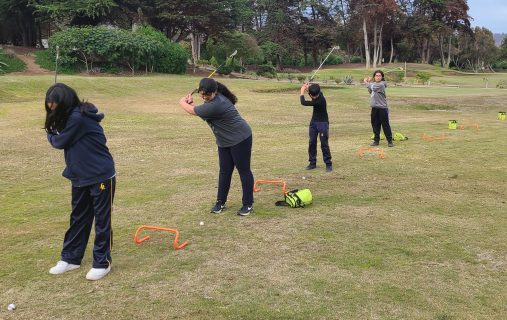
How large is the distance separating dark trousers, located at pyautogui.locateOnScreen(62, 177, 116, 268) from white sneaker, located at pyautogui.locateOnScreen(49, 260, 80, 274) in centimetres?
4

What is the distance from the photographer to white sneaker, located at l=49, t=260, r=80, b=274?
5148 millimetres

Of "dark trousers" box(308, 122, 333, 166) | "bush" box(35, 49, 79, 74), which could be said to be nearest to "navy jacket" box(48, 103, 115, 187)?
"dark trousers" box(308, 122, 333, 166)

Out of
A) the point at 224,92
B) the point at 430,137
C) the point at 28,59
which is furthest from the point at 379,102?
the point at 28,59

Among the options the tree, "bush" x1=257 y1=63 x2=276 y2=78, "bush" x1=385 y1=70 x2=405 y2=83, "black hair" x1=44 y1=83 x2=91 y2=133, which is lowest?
"black hair" x1=44 y1=83 x2=91 y2=133

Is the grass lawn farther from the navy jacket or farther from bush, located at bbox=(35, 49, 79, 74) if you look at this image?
bush, located at bbox=(35, 49, 79, 74)

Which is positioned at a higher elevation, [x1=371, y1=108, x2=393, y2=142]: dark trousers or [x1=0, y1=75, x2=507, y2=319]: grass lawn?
[x1=371, y1=108, x2=393, y2=142]: dark trousers

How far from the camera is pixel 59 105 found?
4.63 m

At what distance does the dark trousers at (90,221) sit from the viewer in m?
5.00

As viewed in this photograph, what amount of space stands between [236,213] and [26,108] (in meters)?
16.9

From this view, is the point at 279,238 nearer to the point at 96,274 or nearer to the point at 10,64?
the point at 96,274

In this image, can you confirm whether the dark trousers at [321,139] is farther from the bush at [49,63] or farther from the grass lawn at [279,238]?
the bush at [49,63]

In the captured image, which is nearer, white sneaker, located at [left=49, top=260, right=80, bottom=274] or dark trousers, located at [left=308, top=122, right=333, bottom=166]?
white sneaker, located at [left=49, top=260, right=80, bottom=274]

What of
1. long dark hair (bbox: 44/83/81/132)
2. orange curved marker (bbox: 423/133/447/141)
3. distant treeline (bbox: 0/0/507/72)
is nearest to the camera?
long dark hair (bbox: 44/83/81/132)

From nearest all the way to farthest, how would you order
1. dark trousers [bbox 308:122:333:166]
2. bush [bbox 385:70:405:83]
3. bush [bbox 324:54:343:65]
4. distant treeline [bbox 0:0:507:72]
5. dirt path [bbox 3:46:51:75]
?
dark trousers [bbox 308:122:333:166] < dirt path [bbox 3:46:51:75] < distant treeline [bbox 0:0:507:72] < bush [bbox 385:70:405:83] < bush [bbox 324:54:343:65]
